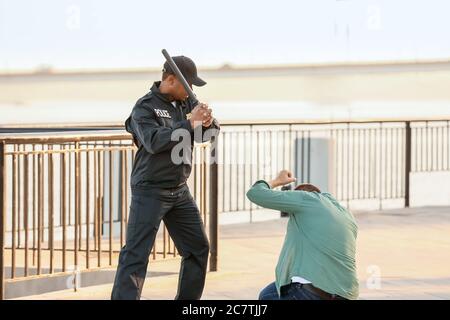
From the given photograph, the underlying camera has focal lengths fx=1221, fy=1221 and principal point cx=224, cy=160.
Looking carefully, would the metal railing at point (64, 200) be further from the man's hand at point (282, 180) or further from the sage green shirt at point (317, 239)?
the sage green shirt at point (317, 239)

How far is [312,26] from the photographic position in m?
62.2

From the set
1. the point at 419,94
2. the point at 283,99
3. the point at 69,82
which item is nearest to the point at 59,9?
the point at 69,82

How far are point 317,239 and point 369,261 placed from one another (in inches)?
193

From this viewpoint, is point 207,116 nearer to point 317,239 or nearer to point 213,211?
point 317,239

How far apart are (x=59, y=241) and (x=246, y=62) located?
52.7 meters

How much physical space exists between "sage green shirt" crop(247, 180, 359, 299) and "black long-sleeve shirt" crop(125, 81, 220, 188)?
112 centimetres

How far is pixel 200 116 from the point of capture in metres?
7.62

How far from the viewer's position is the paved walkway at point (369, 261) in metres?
9.72

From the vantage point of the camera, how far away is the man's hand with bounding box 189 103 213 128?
25.0ft

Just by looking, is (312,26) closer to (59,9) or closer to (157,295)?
(59,9)

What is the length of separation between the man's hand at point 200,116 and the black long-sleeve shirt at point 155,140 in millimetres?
49

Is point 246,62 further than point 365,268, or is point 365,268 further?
point 246,62

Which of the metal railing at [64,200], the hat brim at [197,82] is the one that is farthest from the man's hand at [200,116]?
the metal railing at [64,200]
